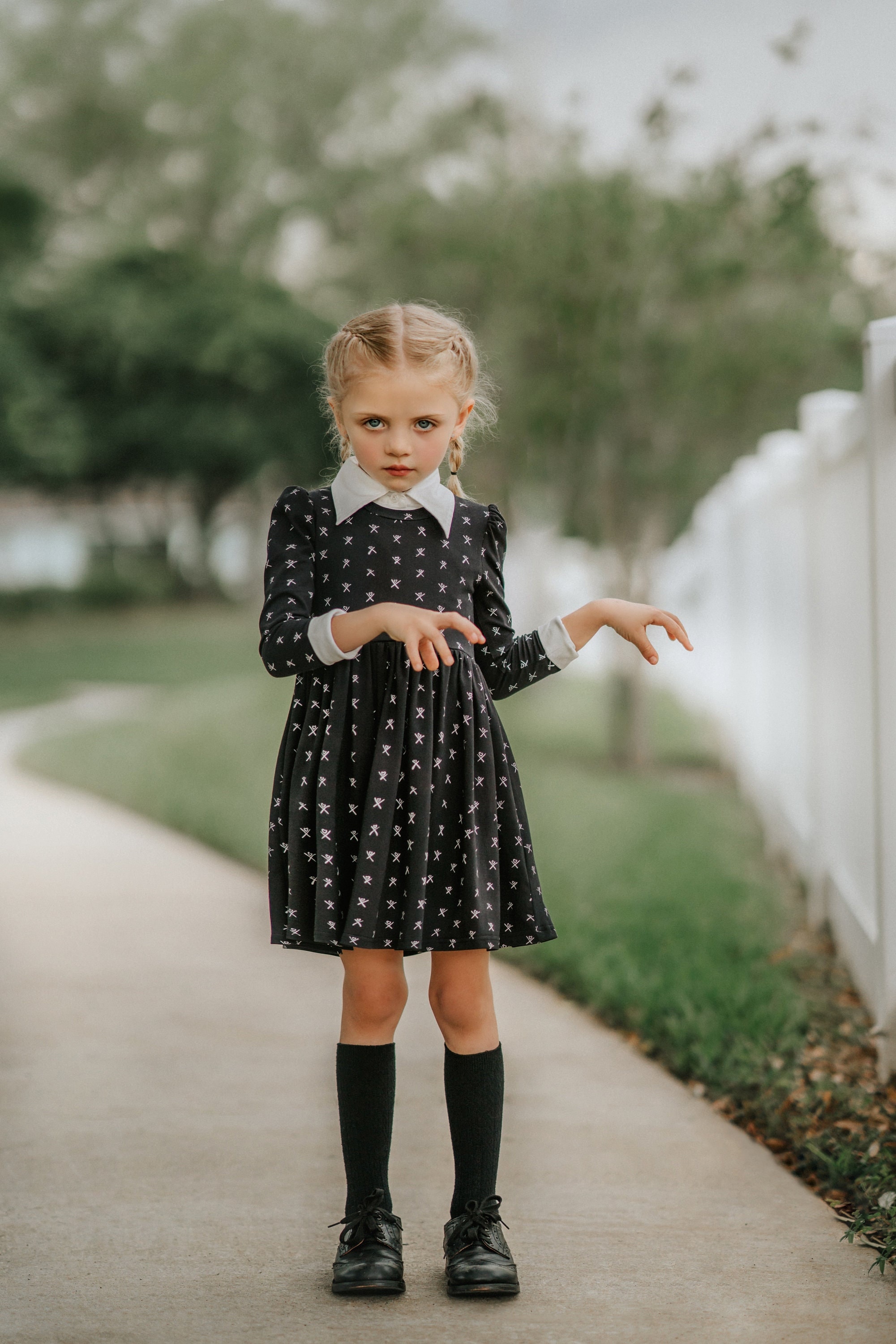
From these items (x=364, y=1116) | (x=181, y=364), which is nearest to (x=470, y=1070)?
(x=364, y=1116)

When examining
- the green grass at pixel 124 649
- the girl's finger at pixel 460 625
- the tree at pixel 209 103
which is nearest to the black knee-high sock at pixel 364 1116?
the girl's finger at pixel 460 625

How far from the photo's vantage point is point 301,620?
2.41m

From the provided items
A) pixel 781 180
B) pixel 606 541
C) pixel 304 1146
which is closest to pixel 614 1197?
pixel 304 1146

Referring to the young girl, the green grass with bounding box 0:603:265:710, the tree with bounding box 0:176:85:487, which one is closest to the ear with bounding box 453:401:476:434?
the young girl

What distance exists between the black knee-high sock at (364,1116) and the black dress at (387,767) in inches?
8.2

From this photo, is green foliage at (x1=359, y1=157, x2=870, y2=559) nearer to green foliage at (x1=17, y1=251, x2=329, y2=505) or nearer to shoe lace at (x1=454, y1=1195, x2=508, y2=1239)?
shoe lace at (x1=454, y1=1195, x2=508, y2=1239)

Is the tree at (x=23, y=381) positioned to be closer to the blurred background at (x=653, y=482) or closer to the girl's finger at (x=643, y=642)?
the blurred background at (x=653, y=482)

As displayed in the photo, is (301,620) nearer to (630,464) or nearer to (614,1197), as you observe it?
(614,1197)

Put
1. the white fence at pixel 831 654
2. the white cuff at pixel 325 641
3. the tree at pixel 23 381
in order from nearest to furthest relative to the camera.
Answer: the white cuff at pixel 325 641 → the white fence at pixel 831 654 → the tree at pixel 23 381

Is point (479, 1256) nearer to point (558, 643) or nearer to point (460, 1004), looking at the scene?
point (460, 1004)

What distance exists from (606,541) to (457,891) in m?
7.93

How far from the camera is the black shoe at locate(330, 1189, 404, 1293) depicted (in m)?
2.43

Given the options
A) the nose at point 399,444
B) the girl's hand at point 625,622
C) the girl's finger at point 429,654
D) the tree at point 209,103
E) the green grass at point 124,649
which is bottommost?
the girl's finger at point 429,654

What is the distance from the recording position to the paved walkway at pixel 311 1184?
2.38 m
